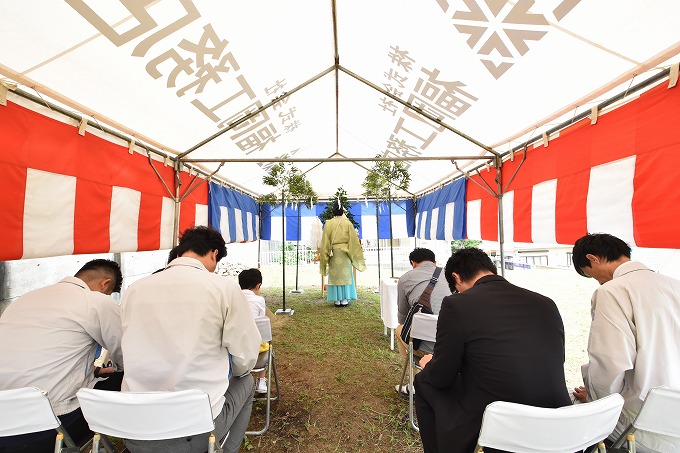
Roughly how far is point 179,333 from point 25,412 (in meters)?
0.56

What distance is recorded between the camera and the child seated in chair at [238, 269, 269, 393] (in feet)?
7.63

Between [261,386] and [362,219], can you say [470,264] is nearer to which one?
[261,386]

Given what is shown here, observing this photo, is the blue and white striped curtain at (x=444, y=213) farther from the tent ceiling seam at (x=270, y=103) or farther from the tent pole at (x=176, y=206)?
the tent pole at (x=176, y=206)

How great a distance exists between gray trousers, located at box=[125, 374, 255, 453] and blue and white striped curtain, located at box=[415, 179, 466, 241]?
445 cm

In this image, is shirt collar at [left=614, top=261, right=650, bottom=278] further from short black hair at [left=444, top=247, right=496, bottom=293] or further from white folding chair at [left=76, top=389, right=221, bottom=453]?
white folding chair at [left=76, top=389, right=221, bottom=453]

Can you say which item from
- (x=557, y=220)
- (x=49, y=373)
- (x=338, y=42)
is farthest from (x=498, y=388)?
(x=338, y=42)

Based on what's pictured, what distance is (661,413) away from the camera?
104 cm

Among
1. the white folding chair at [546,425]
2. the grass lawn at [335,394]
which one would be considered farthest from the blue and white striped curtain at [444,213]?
the white folding chair at [546,425]

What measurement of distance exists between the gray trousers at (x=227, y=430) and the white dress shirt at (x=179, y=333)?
116 mm

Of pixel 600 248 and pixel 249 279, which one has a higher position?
pixel 600 248

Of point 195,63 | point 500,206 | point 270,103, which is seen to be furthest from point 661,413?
point 270,103

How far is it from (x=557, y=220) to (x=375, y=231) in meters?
5.28

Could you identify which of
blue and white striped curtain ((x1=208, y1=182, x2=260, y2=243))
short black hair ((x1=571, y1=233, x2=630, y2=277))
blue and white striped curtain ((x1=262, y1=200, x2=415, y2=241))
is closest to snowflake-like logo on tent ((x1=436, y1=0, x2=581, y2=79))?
short black hair ((x1=571, y1=233, x2=630, y2=277))

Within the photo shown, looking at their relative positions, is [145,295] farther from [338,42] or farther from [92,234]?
[338,42]
